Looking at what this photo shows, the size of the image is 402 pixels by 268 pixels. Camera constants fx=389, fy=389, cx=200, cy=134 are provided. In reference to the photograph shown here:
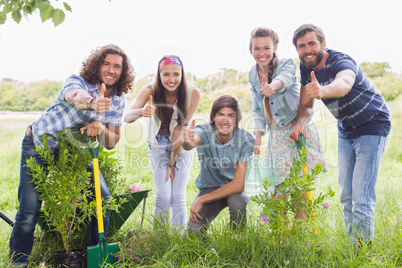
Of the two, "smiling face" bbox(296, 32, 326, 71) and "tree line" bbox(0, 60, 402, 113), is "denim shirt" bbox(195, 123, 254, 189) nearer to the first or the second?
"smiling face" bbox(296, 32, 326, 71)

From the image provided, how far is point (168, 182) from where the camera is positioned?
323 cm

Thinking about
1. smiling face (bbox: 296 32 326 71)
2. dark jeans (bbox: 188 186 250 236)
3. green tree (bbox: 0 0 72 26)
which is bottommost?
dark jeans (bbox: 188 186 250 236)

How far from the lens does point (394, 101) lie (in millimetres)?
9383

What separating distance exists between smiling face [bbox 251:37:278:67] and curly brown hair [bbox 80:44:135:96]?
93cm

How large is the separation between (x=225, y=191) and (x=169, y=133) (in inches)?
28.1

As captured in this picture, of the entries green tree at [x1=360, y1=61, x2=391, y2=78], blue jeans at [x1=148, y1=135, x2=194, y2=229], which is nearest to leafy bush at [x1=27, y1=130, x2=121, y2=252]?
blue jeans at [x1=148, y1=135, x2=194, y2=229]

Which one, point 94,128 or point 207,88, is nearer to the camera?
point 94,128

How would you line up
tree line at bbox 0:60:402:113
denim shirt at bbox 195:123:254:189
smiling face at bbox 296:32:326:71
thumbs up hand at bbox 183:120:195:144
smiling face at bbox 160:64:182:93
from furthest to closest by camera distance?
1. tree line at bbox 0:60:402:113
2. smiling face at bbox 160:64:182:93
3. denim shirt at bbox 195:123:254:189
4. thumbs up hand at bbox 183:120:195:144
5. smiling face at bbox 296:32:326:71

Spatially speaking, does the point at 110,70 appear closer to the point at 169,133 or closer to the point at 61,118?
the point at 61,118

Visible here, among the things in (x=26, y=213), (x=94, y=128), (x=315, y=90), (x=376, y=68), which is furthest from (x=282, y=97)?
(x=376, y=68)

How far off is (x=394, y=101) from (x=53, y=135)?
28.9ft

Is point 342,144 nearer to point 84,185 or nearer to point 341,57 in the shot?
point 341,57

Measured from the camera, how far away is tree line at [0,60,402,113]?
318 inches

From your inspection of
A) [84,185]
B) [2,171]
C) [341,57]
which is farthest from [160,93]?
[2,171]
